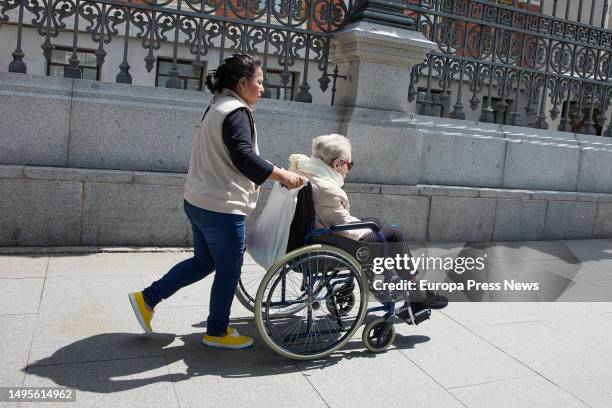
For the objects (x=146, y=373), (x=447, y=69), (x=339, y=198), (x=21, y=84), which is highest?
(x=447, y=69)

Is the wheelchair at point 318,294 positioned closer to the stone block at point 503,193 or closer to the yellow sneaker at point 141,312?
the yellow sneaker at point 141,312

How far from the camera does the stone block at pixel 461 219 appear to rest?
6.88 m

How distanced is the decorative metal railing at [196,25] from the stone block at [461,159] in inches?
56.5

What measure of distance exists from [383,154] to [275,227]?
123 inches

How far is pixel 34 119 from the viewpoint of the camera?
5.39 meters

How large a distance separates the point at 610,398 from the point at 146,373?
249 centimetres

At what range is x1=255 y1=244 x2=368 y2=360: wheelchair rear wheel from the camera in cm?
346

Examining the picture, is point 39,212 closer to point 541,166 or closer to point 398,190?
point 398,190

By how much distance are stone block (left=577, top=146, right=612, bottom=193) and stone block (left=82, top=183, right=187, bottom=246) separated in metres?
5.07

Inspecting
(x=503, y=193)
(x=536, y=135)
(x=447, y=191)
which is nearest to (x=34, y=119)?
(x=447, y=191)

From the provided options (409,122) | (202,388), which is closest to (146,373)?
A: (202,388)

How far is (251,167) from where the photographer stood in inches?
131

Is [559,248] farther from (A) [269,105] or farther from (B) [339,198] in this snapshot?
(B) [339,198]

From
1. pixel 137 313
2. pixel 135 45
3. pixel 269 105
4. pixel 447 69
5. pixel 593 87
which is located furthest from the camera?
pixel 135 45
